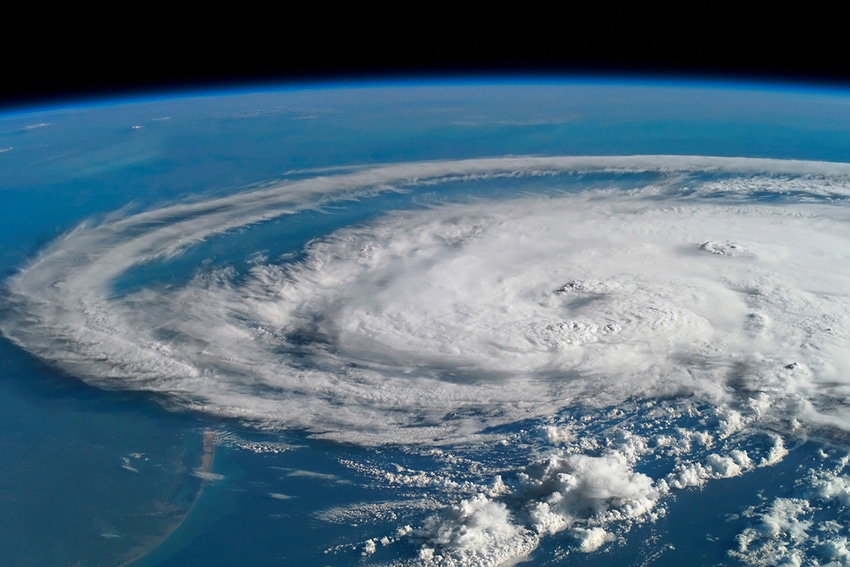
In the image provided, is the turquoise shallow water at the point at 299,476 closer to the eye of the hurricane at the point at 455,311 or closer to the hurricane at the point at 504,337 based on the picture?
the hurricane at the point at 504,337

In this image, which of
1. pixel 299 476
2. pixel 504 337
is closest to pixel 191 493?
pixel 299 476

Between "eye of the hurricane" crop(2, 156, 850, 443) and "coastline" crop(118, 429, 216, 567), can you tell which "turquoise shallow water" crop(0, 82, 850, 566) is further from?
"eye of the hurricane" crop(2, 156, 850, 443)

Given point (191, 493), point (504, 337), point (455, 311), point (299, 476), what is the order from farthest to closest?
1. point (455, 311)
2. point (504, 337)
3. point (299, 476)
4. point (191, 493)

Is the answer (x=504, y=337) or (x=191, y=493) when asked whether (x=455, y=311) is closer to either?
(x=504, y=337)

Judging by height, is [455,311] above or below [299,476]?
above

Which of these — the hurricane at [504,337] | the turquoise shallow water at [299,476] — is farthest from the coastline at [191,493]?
the hurricane at [504,337]

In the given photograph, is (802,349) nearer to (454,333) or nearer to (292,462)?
(454,333)

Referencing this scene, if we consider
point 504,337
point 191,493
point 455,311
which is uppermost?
point 455,311

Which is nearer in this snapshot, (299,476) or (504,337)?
(299,476)
